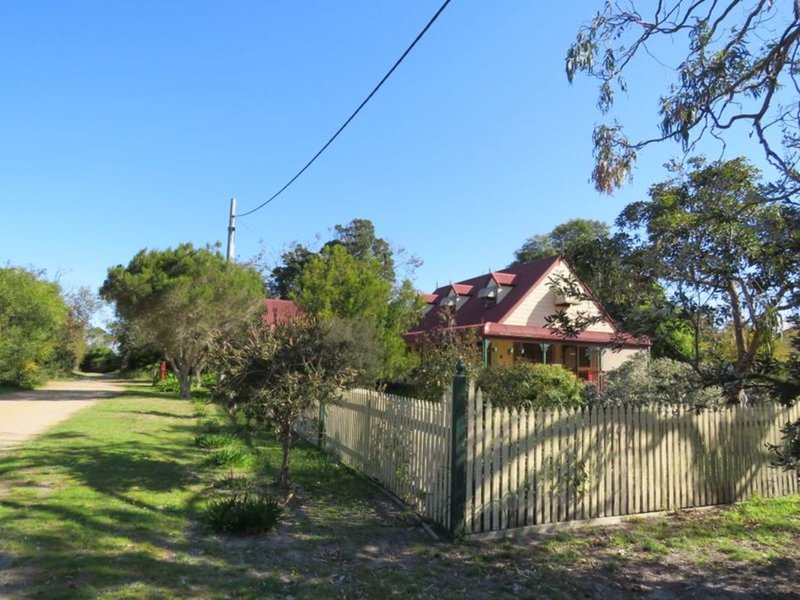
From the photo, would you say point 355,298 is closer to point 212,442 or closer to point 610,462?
point 212,442

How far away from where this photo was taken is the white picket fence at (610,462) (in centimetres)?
604

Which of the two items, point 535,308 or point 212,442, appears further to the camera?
point 535,308

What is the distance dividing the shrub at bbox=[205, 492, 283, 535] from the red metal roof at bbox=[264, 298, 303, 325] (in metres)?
2.77

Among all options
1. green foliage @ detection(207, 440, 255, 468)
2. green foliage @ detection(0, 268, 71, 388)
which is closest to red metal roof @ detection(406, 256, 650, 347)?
green foliage @ detection(207, 440, 255, 468)

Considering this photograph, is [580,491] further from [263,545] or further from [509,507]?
[263,545]

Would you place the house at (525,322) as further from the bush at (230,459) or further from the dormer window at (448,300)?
the bush at (230,459)

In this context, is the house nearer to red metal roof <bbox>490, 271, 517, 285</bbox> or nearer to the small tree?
red metal roof <bbox>490, 271, 517, 285</bbox>

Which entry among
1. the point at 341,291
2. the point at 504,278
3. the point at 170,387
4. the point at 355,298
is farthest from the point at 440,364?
the point at 170,387

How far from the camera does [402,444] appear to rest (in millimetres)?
7457

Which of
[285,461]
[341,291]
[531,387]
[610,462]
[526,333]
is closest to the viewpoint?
[610,462]

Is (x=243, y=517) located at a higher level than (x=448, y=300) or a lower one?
lower

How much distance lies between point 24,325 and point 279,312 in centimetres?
1188

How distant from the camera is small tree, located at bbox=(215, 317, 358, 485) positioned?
23.1ft

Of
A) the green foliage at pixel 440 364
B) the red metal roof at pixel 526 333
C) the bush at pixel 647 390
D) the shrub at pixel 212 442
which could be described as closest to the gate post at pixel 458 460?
the bush at pixel 647 390
